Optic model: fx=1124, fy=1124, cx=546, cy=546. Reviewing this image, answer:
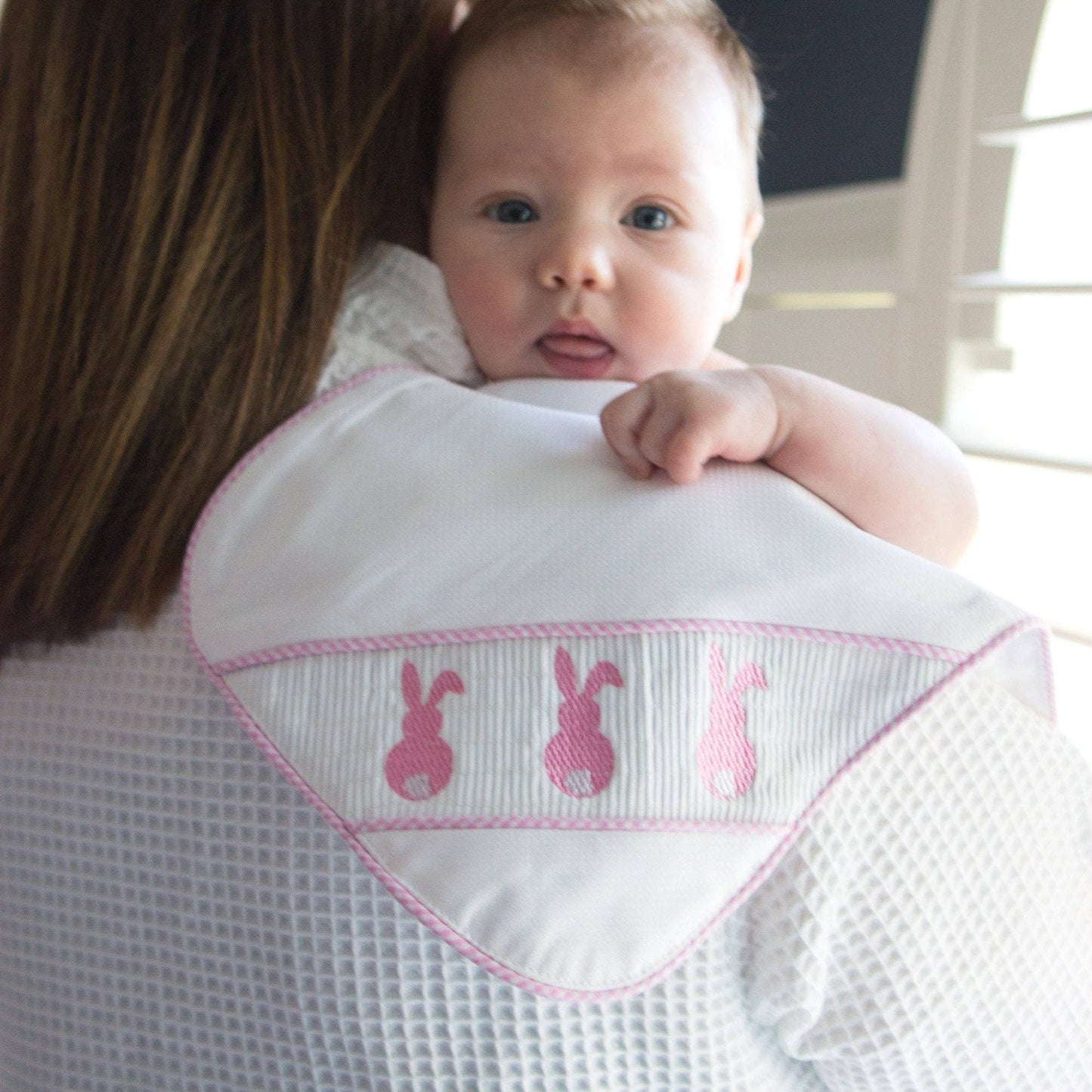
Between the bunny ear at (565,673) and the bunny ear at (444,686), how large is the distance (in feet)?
0.16

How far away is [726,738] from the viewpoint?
1.68 ft

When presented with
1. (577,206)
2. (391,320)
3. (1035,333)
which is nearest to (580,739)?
(391,320)

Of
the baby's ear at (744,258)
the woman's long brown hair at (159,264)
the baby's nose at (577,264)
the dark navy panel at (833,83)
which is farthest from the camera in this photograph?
the dark navy panel at (833,83)

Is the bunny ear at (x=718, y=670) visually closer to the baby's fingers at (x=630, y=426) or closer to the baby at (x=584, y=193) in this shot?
the baby's fingers at (x=630, y=426)

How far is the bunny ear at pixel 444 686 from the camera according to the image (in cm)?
54

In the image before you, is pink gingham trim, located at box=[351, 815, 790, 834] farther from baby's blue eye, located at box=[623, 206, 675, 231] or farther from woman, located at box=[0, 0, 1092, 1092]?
baby's blue eye, located at box=[623, 206, 675, 231]

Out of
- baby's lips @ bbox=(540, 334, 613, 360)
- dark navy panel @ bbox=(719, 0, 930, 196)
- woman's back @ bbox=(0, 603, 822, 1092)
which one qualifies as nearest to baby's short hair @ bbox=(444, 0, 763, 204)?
baby's lips @ bbox=(540, 334, 613, 360)

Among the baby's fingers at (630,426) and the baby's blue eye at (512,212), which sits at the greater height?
the baby's blue eye at (512,212)

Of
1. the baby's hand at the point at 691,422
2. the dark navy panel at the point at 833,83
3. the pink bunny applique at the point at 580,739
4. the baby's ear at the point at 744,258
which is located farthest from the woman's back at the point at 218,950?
the dark navy panel at the point at 833,83

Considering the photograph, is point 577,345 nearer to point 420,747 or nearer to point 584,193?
point 584,193

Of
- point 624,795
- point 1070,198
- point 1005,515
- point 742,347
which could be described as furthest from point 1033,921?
point 742,347

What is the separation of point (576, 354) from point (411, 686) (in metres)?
0.38

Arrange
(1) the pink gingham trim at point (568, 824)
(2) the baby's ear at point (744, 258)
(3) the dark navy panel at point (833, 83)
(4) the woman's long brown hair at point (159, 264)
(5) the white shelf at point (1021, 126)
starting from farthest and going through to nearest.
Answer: (3) the dark navy panel at point (833, 83), (5) the white shelf at point (1021, 126), (2) the baby's ear at point (744, 258), (4) the woman's long brown hair at point (159, 264), (1) the pink gingham trim at point (568, 824)

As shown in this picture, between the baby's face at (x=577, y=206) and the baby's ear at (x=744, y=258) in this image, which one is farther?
the baby's ear at (x=744, y=258)
